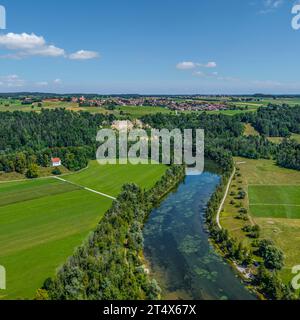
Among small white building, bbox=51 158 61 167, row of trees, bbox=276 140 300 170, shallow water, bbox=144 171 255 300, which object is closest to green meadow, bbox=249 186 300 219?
shallow water, bbox=144 171 255 300

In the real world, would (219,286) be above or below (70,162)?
below

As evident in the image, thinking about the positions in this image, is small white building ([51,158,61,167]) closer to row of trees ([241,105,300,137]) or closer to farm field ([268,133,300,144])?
farm field ([268,133,300,144])

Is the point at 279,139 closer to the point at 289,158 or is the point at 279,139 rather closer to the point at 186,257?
the point at 289,158

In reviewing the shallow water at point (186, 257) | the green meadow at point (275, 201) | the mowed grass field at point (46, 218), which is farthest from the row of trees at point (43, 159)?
the green meadow at point (275, 201)

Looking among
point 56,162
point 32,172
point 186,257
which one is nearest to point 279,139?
point 56,162

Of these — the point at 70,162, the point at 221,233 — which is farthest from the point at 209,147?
the point at 221,233
